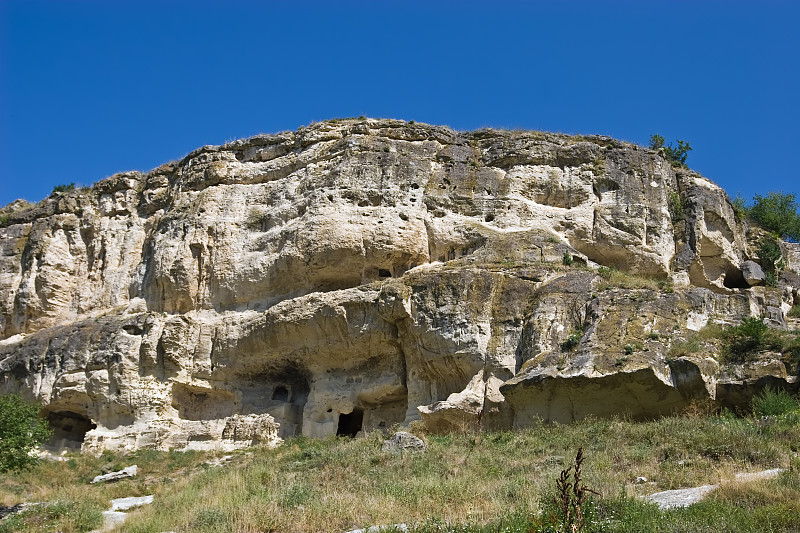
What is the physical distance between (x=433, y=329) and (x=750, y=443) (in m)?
9.14

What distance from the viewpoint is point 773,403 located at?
17.5 m

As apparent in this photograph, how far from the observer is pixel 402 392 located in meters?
24.1

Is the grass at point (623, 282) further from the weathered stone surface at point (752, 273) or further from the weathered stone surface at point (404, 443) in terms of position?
the weathered stone surface at point (404, 443)

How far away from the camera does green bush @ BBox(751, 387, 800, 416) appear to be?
17.3m

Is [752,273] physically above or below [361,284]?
above

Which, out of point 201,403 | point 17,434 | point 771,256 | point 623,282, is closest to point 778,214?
point 771,256

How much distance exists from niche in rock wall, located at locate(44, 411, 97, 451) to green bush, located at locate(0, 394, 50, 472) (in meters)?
7.69

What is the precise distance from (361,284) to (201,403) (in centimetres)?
568

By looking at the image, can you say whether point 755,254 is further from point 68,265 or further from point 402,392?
point 68,265

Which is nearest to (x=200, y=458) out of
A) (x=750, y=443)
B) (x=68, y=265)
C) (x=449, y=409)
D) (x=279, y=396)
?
(x=279, y=396)

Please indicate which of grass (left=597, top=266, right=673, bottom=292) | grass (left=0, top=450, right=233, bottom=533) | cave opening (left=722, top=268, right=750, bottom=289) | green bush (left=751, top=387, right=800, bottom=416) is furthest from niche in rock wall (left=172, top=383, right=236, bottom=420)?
cave opening (left=722, top=268, right=750, bottom=289)

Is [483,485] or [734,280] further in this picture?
[734,280]

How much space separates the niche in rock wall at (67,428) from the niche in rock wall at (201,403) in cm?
316

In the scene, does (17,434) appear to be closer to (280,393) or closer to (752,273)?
(280,393)
